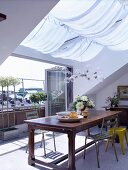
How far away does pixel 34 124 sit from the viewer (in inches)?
153

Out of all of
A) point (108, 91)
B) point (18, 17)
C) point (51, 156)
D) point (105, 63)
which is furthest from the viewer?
point (108, 91)

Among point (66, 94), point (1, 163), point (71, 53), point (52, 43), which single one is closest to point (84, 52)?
point (71, 53)

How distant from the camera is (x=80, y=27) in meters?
4.18

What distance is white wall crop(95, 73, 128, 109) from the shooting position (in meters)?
7.93

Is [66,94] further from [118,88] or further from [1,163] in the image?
[1,163]

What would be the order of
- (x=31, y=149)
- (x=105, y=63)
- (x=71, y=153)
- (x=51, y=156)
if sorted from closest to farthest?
1. (x=71, y=153)
2. (x=31, y=149)
3. (x=51, y=156)
4. (x=105, y=63)

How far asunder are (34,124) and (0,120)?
8.28 ft

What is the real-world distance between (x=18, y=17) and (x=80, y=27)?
1578 mm

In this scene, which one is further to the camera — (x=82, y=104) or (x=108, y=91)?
(x=108, y=91)

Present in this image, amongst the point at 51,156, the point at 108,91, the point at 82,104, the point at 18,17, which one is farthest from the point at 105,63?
the point at 18,17

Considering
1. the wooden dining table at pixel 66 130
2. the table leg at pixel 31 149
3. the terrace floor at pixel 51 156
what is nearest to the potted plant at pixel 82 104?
the wooden dining table at pixel 66 130

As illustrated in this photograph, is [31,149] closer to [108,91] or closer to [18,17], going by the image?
[18,17]

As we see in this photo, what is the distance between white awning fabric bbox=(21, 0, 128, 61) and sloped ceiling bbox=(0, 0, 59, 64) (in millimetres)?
640

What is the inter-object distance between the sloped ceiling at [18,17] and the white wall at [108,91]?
536cm
